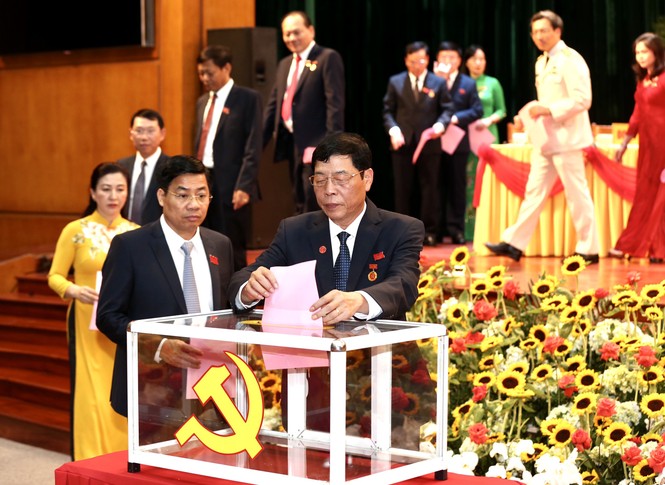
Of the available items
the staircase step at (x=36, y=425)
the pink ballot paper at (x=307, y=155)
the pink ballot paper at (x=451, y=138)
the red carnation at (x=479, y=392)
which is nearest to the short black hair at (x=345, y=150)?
the red carnation at (x=479, y=392)

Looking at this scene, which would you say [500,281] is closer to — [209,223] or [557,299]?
[557,299]

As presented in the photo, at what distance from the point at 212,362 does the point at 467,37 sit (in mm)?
9100

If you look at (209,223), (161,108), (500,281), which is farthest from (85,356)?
(161,108)

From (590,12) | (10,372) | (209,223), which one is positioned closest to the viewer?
(209,223)

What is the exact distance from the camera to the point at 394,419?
195cm

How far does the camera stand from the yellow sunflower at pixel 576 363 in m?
3.63

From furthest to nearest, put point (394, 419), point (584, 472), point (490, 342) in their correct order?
point (490, 342), point (584, 472), point (394, 419)

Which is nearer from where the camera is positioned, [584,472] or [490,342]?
[584,472]

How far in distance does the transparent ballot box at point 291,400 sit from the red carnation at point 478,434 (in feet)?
4.25

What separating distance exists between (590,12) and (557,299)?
22.9ft

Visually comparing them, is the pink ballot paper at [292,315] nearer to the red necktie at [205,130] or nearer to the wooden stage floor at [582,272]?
the wooden stage floor at [582,272]

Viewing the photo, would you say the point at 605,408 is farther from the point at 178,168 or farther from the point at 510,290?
the point at 178,168

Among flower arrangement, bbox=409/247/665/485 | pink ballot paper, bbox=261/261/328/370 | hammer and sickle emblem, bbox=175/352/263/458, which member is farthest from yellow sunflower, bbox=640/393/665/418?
hammer and sickle emblem, bbox=175/352/263/458

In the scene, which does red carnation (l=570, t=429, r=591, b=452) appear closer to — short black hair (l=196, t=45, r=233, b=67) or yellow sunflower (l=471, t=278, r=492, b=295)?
yellow sunflower (l=471, t=278, r=492, b=295)
